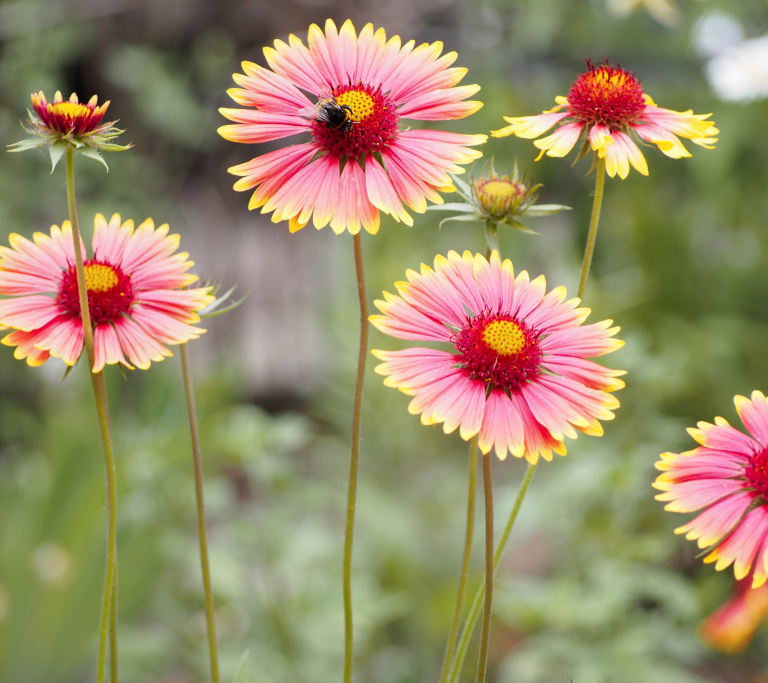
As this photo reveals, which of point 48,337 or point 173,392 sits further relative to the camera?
point 173,392

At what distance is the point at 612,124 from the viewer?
21.6 inches

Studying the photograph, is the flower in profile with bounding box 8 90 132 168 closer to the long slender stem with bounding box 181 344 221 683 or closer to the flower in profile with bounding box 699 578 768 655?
the long slender stem with bounding box 181 344 221 683

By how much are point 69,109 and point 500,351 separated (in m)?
0.30

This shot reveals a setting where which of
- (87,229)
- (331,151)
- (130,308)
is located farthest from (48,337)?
(87,229)

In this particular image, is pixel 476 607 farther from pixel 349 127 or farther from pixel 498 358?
pixel 349 127

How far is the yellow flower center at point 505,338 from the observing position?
484 mm

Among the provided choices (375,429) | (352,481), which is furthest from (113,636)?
(375,429)

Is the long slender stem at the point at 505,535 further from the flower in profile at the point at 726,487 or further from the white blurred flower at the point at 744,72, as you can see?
the white blurred flower at the point at 744,72

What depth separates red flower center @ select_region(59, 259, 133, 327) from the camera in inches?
19.3

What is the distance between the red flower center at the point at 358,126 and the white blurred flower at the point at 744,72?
1.59 metres

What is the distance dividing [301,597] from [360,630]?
0.18 meters

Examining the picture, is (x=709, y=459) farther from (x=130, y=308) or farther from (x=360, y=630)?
(x=360, y=630)

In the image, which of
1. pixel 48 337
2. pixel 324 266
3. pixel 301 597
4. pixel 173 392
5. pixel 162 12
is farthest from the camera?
pixel 162 12

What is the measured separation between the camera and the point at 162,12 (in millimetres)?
2900
